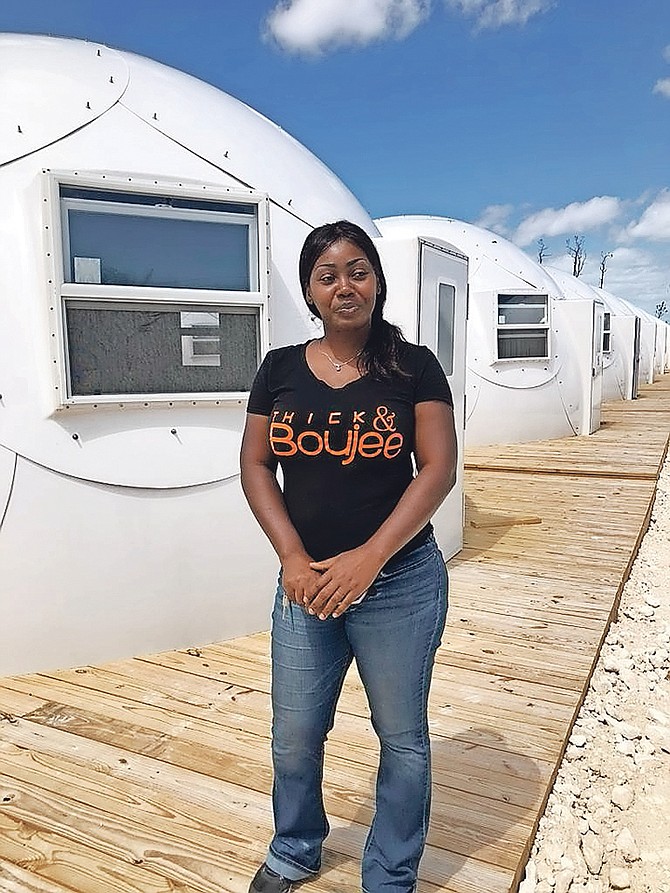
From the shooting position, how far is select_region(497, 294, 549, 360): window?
434 inches

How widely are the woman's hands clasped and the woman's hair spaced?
44 centimetres

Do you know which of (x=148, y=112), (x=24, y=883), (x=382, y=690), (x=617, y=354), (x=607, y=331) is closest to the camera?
(x=382, y=690)

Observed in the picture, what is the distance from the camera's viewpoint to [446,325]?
5.07 metres

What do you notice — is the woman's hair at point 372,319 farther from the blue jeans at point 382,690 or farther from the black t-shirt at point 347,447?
the blue jeans at point 382,690

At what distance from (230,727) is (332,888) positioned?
3.32 feet

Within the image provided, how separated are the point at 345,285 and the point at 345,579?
71 cm

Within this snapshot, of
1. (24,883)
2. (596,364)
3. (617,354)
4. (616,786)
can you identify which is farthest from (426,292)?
(617,354)

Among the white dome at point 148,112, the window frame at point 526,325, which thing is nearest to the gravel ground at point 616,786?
the white dome at point 148,112

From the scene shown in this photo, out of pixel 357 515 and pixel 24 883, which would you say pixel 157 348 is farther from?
pixel 24 883

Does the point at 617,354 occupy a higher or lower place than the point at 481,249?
lower

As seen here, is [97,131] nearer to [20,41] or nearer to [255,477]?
[20,41]

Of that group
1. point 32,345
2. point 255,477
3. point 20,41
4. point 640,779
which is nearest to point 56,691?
point 32,345

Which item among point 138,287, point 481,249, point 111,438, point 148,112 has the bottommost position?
point 111,438

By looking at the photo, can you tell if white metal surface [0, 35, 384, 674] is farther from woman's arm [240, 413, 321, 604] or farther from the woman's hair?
the woman's hair
